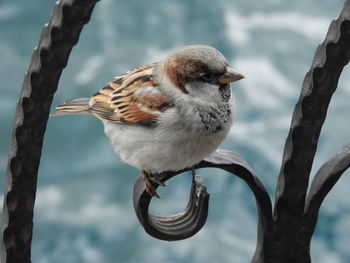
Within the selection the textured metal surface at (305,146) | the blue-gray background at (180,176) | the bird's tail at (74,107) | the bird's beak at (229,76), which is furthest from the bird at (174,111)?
the blue-gray background at (180,176)

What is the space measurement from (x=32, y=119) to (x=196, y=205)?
1.32 ft

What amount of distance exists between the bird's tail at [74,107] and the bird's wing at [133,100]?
1.0 inches

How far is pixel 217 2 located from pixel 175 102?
376cm

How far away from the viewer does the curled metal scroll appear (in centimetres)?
127

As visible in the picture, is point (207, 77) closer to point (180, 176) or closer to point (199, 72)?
point (199, 72)

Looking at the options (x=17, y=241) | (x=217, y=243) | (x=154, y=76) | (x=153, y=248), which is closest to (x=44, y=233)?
(x=153, y=248)

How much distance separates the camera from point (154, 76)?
67.8 inches

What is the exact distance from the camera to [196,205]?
1345 mm

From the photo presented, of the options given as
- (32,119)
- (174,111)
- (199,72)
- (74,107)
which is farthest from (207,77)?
(32,119)

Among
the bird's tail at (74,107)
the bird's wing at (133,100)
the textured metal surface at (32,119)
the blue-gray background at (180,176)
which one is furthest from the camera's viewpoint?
the blue-gray background at (180,176)

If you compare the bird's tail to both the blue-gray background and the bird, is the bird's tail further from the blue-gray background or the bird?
the blue-gray background

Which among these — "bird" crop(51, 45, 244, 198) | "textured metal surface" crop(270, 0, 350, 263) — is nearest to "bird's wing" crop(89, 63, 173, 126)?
"bird" crop(51, 45, 244, 198)

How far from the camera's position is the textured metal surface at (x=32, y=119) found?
969mm

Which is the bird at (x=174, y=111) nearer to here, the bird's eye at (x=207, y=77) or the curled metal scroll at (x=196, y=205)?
the bird's eye at (x=207, y=77)
